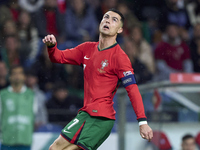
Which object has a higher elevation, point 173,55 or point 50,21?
point 50,21

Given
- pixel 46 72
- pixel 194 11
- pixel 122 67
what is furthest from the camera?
pixel 194 11

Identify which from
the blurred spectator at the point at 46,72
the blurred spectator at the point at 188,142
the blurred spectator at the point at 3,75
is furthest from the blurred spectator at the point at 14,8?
the blurred spectator at the point at 188,142

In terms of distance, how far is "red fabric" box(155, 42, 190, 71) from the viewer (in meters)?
8.55

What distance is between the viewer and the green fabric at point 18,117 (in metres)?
6.34

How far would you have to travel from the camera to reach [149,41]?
29.3ft

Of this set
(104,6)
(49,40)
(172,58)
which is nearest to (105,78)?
(49,40)

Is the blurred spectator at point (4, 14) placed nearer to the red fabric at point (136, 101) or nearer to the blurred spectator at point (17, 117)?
the blurred spectator at point (17, 117)

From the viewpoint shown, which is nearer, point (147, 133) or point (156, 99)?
point (147, 133)

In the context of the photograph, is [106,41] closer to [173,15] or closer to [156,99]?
[156,99]

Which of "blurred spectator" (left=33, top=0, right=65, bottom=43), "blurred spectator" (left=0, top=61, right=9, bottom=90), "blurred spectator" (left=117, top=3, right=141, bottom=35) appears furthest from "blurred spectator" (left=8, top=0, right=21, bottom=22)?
"blurred spectator" (left=117, top=3, right=141, bottom=35)

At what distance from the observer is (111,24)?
3.99 meters

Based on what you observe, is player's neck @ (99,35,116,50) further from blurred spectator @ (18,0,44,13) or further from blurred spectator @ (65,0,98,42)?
blurred spectator @ (18,0,44,13)

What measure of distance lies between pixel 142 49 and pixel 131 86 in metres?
4.93

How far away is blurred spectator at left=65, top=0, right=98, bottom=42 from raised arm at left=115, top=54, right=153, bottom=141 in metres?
4.76
